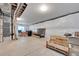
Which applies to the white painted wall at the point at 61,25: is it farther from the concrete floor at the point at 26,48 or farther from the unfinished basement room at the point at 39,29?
the concrete floor at the point at 26,48

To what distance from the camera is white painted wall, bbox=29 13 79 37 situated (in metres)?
2.58

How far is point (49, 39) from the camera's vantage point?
9.28ft

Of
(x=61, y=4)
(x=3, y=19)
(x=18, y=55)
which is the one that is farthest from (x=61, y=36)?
(x=3, y=19)

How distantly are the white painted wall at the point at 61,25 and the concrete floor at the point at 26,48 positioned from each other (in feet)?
1.21

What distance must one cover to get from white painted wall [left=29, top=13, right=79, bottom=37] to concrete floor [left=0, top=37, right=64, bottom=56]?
370mm

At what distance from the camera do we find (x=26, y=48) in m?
2.74

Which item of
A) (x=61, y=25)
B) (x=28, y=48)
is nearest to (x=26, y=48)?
(x=28, y=48)

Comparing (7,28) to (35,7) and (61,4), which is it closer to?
(35,7)

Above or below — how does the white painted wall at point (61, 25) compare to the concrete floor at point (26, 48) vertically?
above

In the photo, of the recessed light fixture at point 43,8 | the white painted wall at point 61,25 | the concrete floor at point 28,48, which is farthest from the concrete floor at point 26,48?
the recessed light fixture at point 43,8

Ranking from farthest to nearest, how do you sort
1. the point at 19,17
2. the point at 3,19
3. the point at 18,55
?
the point at 3,19 < the point at 19,17 < the point at 18,55

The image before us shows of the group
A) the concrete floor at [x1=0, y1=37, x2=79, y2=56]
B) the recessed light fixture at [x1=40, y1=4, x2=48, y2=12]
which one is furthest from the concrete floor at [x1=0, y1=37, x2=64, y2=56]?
the recessed light fixture at [x1=40, y1=4, x2=48, y2=12]

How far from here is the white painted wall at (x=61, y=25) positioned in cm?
258

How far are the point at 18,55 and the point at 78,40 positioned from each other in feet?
5.41
